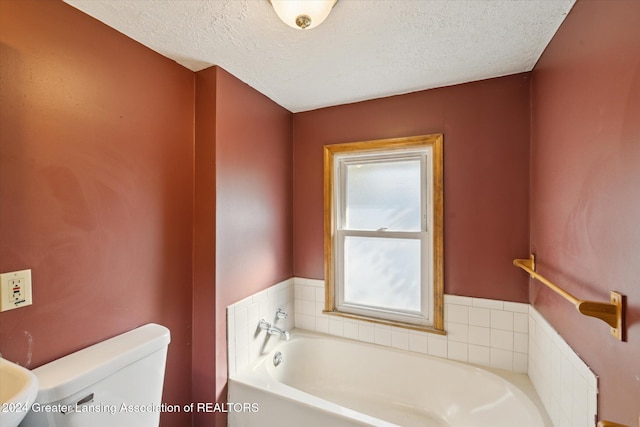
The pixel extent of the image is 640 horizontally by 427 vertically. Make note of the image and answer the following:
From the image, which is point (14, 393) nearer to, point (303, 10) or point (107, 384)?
point (107, 384)

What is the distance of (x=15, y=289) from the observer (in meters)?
0.91

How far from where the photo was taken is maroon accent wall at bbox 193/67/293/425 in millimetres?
1502

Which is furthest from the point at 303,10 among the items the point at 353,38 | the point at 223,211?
the point at 223,211

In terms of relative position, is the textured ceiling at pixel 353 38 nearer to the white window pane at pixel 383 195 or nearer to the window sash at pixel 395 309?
the white window pane at pixel 383 195

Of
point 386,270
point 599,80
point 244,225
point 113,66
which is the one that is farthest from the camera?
point 386,270

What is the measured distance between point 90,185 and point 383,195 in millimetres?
1673

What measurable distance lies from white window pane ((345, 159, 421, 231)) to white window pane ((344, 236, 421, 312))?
0.41ft

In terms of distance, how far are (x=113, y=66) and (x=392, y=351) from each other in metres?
2.24

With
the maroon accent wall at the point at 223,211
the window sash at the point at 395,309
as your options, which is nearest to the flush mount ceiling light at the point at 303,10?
the maroon accent wall at the point at 223,211

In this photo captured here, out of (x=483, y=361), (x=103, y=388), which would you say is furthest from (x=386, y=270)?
(x=103, y=388)

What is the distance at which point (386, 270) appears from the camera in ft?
6.64

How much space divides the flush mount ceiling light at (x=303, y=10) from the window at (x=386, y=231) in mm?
1035

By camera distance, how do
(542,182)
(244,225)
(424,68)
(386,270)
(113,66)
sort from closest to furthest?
1. (113,66)
2. (542,182)
3. (424,68)
4. (244,225)
5. (386,270)

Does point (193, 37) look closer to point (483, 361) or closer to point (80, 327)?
point (80, 327)
